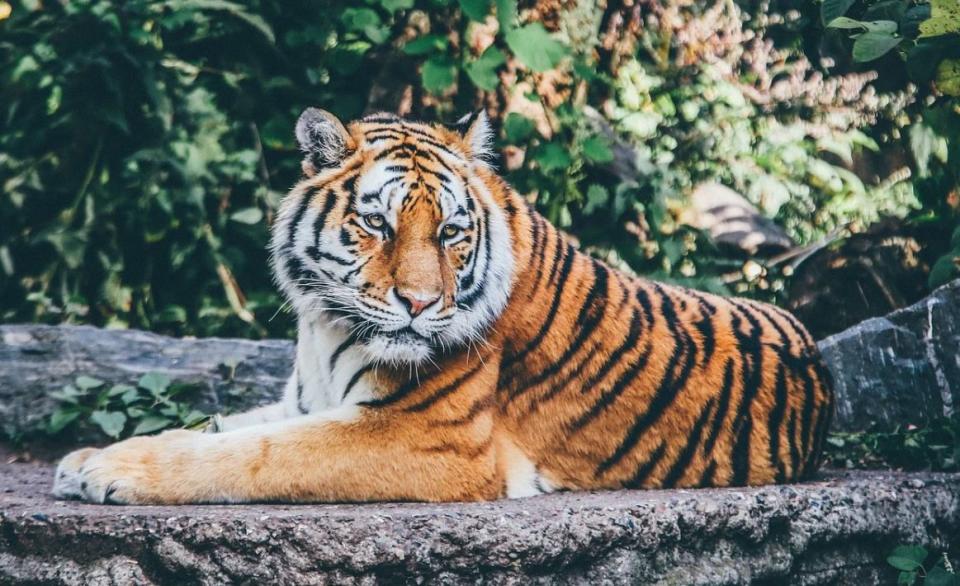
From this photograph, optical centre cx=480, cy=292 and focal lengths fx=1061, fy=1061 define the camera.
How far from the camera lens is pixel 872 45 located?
7.88 feet

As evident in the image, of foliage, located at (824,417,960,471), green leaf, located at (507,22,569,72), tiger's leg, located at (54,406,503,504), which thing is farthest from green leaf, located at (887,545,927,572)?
green leaf, located at (507,22,569,72)

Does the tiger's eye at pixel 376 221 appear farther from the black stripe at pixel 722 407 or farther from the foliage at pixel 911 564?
the foliage at pixel 911 564

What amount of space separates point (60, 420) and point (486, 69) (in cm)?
236

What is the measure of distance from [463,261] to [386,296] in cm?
28

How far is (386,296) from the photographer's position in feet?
8.96

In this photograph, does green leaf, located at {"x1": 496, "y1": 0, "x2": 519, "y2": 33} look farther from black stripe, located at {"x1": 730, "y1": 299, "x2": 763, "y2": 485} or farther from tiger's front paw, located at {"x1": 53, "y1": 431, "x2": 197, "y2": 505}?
tiger's front paw, located at {"x1": 53, "y1": 431, "x2": 197, "y2": 505}

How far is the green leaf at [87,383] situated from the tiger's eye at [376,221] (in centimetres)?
201

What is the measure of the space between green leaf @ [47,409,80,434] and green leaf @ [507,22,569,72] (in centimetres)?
239

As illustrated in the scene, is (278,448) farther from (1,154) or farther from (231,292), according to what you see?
(1,154)

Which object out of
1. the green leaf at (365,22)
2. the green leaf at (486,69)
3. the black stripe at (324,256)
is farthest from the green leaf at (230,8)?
the black stripe at (324,256)

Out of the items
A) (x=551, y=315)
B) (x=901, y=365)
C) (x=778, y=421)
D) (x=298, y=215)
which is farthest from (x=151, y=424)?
(x=901, y=365)

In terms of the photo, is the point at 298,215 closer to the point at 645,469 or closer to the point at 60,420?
the point at 645,469

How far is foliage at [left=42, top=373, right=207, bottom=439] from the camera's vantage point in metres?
4.12

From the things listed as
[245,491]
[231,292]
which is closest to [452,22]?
[231,292]
